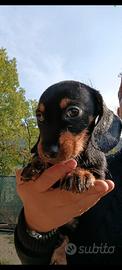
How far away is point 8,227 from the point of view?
12.8m

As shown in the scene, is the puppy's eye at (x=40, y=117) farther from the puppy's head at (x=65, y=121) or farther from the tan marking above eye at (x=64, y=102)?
the tan marking above eye at (x=64, y=102)

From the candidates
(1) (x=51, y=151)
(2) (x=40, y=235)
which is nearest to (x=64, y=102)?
(1) (x=51, y=151)

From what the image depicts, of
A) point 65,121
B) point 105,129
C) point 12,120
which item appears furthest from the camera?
point 12,120

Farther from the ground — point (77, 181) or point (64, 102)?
point (64, 102)

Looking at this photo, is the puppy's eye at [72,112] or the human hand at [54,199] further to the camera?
the puppy's eye at [72,112]

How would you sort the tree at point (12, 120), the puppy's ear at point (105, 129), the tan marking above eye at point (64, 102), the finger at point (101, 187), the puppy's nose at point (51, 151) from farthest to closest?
1. the tree at point (12, 120)
2. the puppy's ear at point (105, 129)
3. the tan marking above eye at point (64, 102)
4. the puppy's nose at point (51, 151)
5. the finger at point (101, 187)

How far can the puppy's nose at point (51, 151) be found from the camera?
1.88 m

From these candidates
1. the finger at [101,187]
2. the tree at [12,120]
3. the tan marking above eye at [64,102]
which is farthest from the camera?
the tree at [12,120]

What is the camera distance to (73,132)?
207 centimetres

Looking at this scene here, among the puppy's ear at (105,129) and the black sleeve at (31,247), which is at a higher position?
the puppy's ear at (105,129)

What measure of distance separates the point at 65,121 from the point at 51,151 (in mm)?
247

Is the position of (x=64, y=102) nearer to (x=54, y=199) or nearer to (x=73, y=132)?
(x=73, y=132)

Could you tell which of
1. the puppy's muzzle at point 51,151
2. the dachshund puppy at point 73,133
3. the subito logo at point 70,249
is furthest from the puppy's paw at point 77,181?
the subito logo at point 70,249

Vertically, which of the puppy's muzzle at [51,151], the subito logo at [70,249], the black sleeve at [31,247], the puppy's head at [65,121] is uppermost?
the puppy's head at [65,121]
